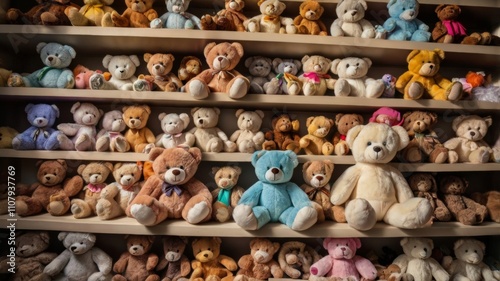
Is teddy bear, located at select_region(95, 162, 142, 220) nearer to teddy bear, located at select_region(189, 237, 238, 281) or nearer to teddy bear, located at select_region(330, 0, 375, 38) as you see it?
teddy bear, located at select_region(189, 237, 238, 281)

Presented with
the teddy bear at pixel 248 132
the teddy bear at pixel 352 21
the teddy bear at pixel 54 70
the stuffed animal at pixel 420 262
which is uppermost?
the teddy bear at pixel 352 21

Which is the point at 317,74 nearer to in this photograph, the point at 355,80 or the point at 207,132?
the point at 355,80

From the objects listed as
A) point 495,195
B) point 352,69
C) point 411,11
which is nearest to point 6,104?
point 352,69

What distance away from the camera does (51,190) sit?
1471 millimetres

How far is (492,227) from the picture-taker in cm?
142

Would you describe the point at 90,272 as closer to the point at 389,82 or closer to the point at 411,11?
the point at 389,82

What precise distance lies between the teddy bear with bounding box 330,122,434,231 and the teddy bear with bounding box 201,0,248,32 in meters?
0.79

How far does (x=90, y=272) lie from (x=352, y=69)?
1.61m

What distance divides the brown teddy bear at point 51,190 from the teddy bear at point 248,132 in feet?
2.64

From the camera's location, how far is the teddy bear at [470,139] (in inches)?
61.4

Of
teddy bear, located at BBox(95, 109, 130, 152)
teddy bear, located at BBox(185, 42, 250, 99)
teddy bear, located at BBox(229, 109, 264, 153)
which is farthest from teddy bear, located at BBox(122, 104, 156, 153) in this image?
teddy bear, located at BBox(229, 109, 264, 153)

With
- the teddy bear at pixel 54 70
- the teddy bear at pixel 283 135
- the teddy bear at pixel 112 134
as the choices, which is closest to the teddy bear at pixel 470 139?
the teddy bear at pixel 283 135

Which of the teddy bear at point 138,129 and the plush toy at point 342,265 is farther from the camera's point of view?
the teddy bear at point 138,129

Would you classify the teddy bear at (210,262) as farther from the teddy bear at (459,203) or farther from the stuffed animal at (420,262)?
the teddy bear at (459,203)
